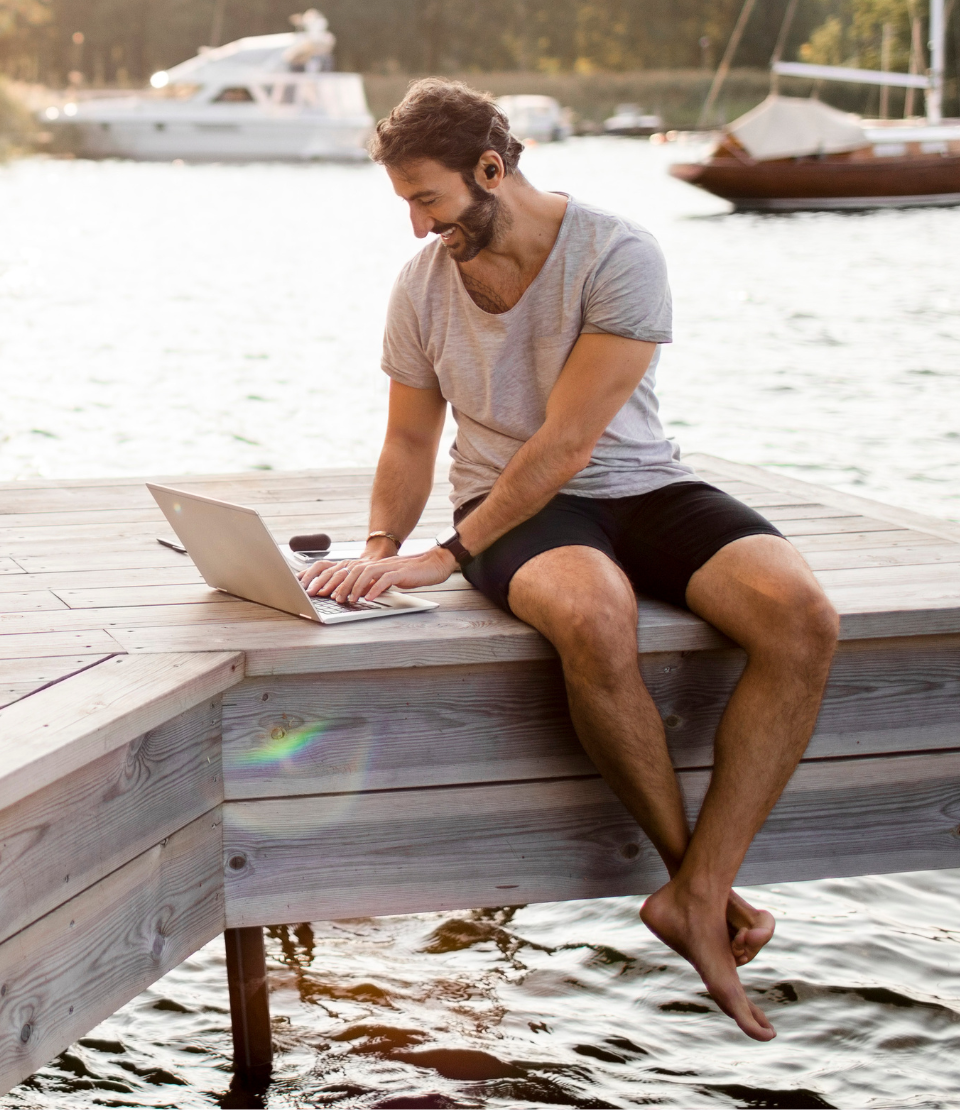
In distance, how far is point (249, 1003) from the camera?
284 cm

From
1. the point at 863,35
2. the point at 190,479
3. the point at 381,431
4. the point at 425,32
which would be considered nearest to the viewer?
the point at 190,479

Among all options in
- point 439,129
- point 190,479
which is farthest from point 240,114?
point 439,129

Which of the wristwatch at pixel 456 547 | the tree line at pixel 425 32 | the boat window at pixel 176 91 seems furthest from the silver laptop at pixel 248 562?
the tree line at pixel 425 32

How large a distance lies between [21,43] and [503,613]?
63.8 meters

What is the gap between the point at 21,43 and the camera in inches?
2349

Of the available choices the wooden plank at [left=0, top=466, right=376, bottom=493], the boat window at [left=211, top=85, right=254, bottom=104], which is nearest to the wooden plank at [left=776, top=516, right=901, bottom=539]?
the wooden plank at [left=0, top=466, right=376, bottom=493]

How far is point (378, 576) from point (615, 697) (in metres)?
0.50

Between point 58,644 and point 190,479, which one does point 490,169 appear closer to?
point 58,644

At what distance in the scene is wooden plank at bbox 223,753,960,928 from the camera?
2.43 meters

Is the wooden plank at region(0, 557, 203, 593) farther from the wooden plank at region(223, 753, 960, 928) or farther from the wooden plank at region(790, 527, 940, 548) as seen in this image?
the wooden plank at region(790, 527, 940, 548)

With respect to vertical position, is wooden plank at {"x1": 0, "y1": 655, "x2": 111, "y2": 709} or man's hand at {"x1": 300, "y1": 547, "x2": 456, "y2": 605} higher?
man's hand at {"x1": 300, "y1": 547, "x2": 456, "y2": 605}

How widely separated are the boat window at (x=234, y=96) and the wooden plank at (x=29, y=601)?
38.6m

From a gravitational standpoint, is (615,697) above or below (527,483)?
below

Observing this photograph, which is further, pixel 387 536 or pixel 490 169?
pixel 387 536
